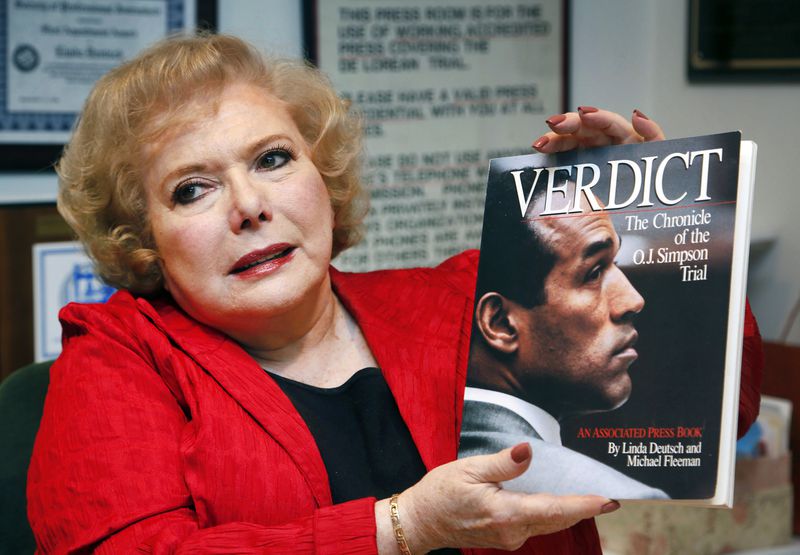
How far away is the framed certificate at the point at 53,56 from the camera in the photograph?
1894 millimetres

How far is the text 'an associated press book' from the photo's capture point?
0.94m

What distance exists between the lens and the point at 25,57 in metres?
1.91

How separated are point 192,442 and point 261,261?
0.25 m

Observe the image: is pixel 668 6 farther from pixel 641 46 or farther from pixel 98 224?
pixel 98 224

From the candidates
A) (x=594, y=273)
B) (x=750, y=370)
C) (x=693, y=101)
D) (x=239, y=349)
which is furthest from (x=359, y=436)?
(x=693, y=101)

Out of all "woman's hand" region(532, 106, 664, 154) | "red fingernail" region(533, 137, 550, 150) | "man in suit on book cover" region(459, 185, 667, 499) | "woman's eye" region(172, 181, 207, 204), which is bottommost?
"man in suit on book cover" region(459, 185, 667, 499)

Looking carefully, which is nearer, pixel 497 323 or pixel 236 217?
pixel 497 323

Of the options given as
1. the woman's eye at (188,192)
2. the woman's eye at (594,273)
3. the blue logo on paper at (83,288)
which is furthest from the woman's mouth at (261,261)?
the blue logo on paper at (83,288)

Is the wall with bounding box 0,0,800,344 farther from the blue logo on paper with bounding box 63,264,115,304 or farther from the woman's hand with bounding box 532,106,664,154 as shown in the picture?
the woman's hand with bounding box 532,106,664,154

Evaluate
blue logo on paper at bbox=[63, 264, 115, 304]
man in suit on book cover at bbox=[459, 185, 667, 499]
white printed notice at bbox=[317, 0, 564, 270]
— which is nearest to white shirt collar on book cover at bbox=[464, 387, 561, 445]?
man in suit on book cover at bbox=[459, 185, 667, 499]

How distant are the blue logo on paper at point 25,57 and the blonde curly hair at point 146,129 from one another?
594 millimetres

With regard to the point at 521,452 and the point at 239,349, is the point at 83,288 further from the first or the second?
the point at 521,452

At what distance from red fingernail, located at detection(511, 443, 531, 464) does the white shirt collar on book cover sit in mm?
79

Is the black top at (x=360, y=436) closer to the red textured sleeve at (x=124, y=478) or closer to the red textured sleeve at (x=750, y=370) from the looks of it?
the red textured sleeve at (x=124, y=478)
